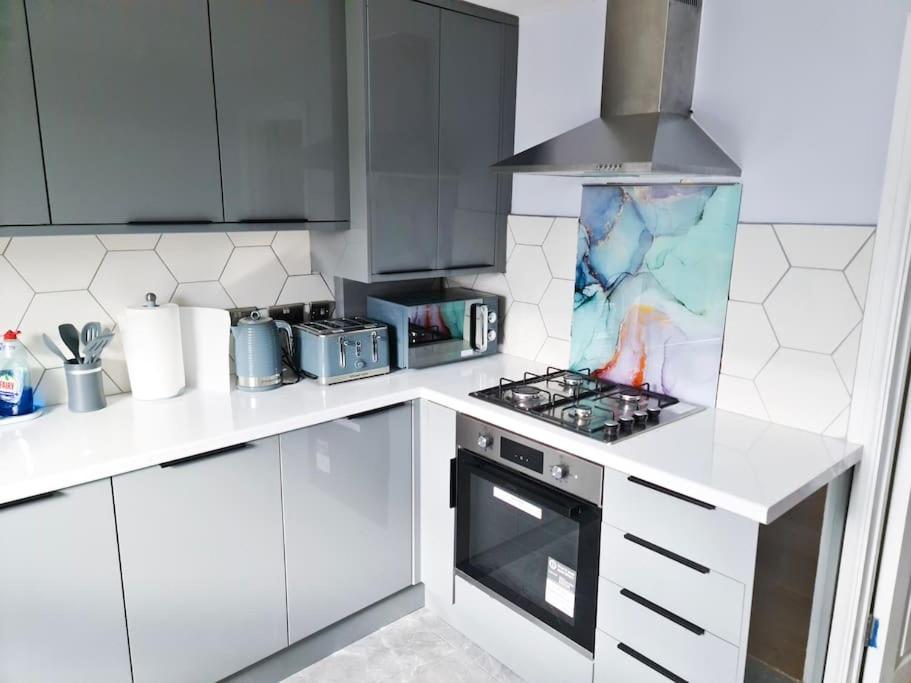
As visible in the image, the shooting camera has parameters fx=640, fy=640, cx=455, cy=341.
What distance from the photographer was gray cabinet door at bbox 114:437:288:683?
1.71 metres

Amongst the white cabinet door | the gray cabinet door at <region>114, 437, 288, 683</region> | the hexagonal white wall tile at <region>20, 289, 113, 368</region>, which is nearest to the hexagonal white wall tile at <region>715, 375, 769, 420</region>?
the white cabinet door

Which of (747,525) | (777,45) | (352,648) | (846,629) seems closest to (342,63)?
(777,45)

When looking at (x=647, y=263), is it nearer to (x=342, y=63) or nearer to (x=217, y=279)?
(x=342, y=63)

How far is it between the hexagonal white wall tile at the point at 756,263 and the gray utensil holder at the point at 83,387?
1990mm

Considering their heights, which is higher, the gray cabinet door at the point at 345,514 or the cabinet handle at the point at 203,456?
the cabinet handle at the point at 203,456

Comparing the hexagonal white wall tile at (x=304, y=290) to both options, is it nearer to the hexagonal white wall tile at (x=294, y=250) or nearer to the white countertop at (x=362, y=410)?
the hexagonal white wall tile at (x=294, y=250)

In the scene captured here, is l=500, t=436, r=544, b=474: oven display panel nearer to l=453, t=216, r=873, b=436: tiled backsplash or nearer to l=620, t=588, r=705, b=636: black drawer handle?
l=620, t=588, r=705, b=636: black drawer handle

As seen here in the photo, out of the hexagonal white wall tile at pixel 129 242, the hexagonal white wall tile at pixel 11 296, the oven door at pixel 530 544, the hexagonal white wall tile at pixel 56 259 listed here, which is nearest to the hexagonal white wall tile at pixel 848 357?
the oven door at pixel 530 544

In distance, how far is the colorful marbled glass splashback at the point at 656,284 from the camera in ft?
6.62

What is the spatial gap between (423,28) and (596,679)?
2179 millimetres

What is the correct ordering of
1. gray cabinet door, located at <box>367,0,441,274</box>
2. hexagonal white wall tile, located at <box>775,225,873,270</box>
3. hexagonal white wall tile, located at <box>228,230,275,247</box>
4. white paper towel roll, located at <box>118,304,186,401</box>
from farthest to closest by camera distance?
1. hexagonal white wall tile, located at <box>228,230,275,247</box>
2. gray cabinet door, located at <box>367,0,441,274</box>
3. white paper towel roll, located at <box>118,304,186,401</box>
4. hexagonal white wall tile, located at <box>775,225,873,270</box>

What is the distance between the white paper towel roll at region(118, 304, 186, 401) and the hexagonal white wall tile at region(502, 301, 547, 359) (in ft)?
4.28

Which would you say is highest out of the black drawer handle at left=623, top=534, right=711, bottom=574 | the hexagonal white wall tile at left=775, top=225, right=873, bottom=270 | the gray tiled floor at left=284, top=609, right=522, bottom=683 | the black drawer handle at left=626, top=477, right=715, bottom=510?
the hexagonal white wall tile at left=775, top=225, right=873, bottom=270

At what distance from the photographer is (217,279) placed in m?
2.35
